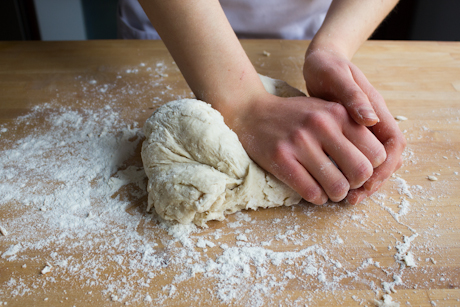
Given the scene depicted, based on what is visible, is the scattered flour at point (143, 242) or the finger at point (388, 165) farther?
the finger at point (388, 165)

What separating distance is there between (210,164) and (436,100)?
96 centimetres

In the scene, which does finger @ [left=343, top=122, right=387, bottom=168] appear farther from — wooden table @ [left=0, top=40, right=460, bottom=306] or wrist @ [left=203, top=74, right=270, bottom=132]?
wrist @ [left=203, top=74, right=270, bottom=132]

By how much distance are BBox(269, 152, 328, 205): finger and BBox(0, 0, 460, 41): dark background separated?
159 cm

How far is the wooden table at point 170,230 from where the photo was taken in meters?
0.80

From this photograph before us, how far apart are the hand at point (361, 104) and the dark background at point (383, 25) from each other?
1.32 meters

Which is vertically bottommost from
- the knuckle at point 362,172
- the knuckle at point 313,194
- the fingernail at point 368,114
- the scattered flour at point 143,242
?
the scattered flour at point 143,242

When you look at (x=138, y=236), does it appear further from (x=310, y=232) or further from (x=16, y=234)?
(x=310, y=232)

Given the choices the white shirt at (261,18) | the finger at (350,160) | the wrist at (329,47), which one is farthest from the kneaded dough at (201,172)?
the white shirt at (261,18)

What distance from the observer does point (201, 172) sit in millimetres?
914

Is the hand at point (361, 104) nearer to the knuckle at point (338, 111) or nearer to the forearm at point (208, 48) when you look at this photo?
the knuckle at point (338, 111)

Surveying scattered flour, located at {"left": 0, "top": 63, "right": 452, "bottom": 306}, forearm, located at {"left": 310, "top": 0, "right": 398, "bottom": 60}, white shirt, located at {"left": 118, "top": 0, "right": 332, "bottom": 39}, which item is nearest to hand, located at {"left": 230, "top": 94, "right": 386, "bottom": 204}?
scattered flour, located at {"left": 0, "top": 63, "right": 452, "bottom": 306}

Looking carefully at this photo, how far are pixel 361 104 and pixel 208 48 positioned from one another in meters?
0.45

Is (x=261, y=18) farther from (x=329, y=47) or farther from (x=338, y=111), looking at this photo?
A: (x=338, y=111)

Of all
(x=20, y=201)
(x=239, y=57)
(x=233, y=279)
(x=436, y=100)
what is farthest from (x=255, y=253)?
(x=436, y=100)
